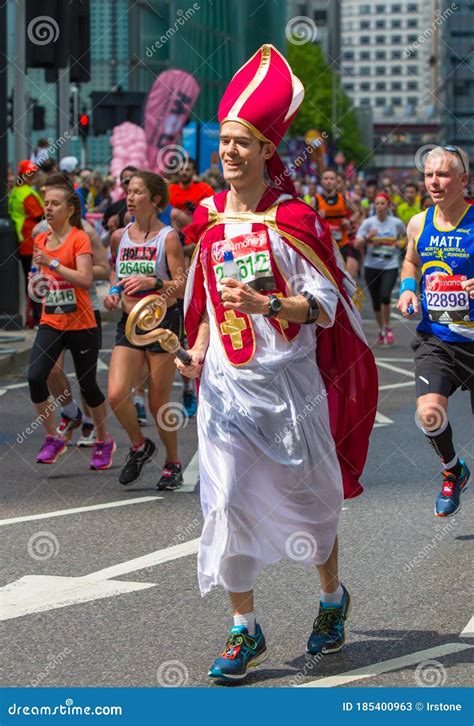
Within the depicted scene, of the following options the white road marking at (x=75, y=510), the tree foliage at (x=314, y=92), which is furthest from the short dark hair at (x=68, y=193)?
the tree foliage at (x=314, y=92)

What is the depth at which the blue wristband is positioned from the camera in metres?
7.66

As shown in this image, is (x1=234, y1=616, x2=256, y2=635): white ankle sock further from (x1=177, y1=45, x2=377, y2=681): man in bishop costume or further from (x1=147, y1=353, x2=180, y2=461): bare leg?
(x1=147, y1=353, x2=180, y2=461): bare leg

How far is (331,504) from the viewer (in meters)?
5.52

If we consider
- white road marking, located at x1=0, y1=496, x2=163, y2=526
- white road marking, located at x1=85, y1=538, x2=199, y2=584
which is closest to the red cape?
white road marking, located at x1=85, y1=538, x2=199, y2=584

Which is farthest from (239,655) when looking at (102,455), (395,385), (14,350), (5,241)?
(5,241)

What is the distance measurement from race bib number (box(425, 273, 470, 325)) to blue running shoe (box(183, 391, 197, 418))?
4.74 meters

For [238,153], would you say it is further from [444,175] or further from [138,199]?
[138,199]

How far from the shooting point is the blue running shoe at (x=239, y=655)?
5176mm

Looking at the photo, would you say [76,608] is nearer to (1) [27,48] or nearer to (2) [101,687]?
(2) [101,687]

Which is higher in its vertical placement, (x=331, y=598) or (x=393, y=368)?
(x=331, y=598)

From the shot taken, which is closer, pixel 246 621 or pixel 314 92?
pixel 246 621

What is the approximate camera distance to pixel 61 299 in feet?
32.9

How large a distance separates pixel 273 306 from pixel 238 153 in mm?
603

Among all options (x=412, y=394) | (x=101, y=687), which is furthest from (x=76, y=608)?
(x=412, y=394)
